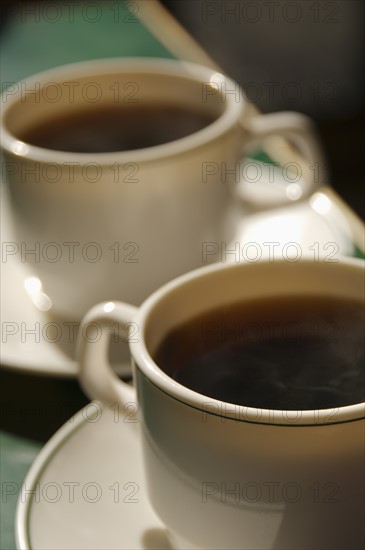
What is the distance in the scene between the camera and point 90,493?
1.98 feet

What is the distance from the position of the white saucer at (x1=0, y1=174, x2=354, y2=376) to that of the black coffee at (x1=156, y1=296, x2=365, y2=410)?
4.3 inches

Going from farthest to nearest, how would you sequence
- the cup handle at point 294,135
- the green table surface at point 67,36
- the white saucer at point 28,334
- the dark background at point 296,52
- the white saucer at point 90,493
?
the dark background at point 296,52 < the green table surface at point 67,36 < the cup handle at point 294,135 < the white saucer at point 28,334 < the white saucer at point 90,493

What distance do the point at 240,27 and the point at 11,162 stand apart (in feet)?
5.39

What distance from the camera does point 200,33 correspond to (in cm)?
235

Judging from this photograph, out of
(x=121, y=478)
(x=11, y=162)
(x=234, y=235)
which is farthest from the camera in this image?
(x=234, y=235)

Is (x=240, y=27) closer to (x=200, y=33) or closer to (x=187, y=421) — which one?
(x=200, y=33)

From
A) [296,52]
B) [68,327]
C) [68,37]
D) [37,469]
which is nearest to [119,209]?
[68,327]

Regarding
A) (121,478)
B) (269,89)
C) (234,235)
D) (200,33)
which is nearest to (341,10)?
(269,89)

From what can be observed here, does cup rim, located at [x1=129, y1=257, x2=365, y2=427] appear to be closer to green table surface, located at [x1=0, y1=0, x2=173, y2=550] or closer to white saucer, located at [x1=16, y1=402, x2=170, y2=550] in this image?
white saucer, located at [x1=16, y1=402, x2=170, y2=550]

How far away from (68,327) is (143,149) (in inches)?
7.0

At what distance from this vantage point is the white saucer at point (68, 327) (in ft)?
2.43

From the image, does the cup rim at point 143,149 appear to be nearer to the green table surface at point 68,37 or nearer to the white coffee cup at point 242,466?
the white coffee cup at point 242,466

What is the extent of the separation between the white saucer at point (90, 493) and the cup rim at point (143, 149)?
0.19m

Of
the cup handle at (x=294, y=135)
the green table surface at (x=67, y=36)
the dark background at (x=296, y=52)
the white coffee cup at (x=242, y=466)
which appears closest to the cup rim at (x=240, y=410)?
the white coffee cup at (x=242, y=466)
